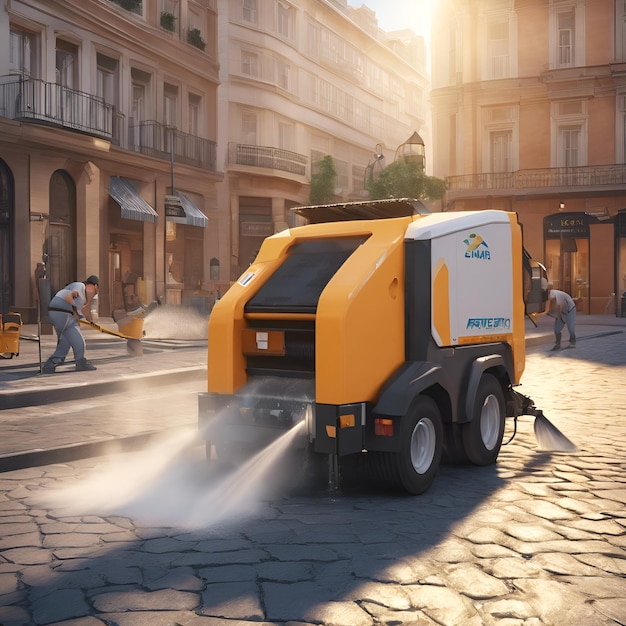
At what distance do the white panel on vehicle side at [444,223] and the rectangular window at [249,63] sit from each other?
3218 centimetres

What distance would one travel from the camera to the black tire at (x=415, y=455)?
581 centimetres

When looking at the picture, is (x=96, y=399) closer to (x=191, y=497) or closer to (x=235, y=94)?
(x=191, y=497)

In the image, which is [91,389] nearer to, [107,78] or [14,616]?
[14,616]

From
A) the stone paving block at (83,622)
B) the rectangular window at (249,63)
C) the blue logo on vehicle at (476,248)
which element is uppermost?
the rectangular window at (249,63)

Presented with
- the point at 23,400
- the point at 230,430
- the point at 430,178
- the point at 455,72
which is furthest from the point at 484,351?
the point at 455,72

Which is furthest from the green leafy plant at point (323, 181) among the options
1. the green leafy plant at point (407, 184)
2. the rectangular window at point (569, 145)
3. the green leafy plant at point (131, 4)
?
the green leafy plant at point (131, 4)

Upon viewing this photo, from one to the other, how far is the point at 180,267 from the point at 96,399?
2060cm

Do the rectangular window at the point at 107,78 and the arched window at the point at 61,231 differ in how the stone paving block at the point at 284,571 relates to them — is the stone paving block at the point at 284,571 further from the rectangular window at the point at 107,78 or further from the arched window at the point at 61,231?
the rectangular window at the point at 107,78

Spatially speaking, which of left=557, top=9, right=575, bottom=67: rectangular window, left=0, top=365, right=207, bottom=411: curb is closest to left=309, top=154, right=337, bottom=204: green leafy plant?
left=557, top=9, right=575, bottom=67: rectangular window

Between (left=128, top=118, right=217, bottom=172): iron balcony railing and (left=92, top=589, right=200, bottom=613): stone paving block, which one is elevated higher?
(left=128, top=118, right=217, bottom=172): iron balcony railing

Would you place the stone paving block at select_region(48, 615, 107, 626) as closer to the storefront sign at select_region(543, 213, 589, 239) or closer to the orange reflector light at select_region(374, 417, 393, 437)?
the orange reflector light at select_region(374, 417, 393, 437)

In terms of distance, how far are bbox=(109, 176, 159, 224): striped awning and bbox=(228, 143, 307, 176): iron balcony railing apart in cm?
975

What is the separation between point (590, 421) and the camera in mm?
9211

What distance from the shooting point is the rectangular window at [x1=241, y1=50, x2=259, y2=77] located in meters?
37.3
